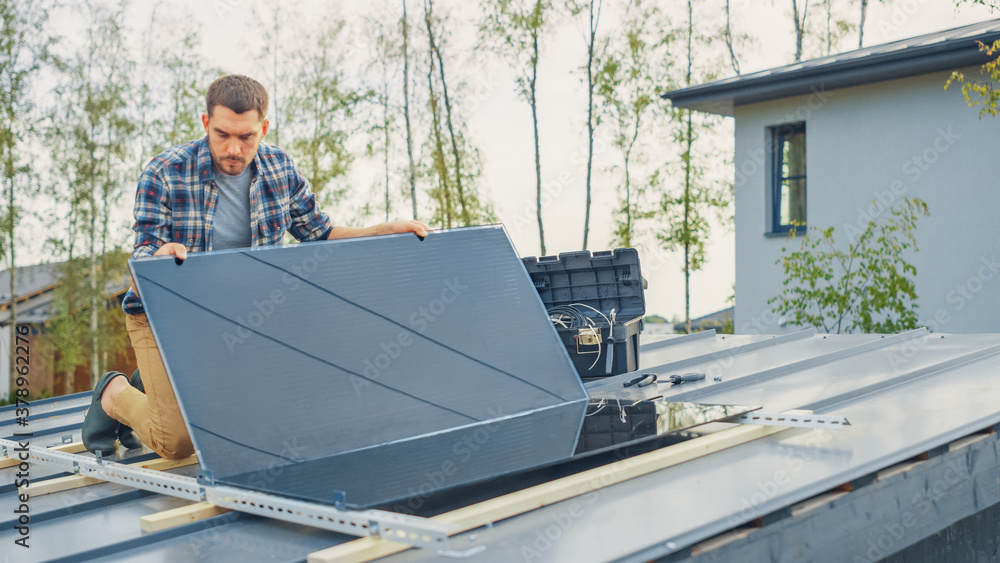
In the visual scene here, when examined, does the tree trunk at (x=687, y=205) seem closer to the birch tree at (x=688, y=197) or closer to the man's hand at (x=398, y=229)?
the birch tree at (x=688, y=197)

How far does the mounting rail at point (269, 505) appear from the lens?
174 centimetres

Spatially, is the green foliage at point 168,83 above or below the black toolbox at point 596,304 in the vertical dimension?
above

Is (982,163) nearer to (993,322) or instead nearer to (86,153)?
(993,322)

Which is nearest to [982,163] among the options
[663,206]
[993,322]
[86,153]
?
[993,322]

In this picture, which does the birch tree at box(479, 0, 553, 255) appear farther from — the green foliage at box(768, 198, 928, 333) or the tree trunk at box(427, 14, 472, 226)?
the green foliage at box(768, 198, 928, 333)

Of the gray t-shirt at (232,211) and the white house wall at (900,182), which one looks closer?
the gray t-shirt at (232,211)

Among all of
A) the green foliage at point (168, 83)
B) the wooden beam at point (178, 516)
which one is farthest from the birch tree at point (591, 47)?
the wooden beam at point (178, 516)

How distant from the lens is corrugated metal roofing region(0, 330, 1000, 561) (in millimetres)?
1970

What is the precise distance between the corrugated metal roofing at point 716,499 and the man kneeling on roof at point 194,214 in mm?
295

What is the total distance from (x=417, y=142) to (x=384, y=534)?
49.5 ft

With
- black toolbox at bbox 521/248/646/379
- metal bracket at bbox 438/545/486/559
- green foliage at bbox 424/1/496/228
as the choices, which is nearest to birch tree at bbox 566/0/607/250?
green foliage at bbox 424/1/496/228

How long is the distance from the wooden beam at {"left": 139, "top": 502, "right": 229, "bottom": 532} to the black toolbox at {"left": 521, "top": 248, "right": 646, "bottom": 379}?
8.83 ft

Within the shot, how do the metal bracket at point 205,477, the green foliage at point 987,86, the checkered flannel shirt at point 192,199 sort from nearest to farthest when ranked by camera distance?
the metal bracket at point 205,477, the checkered flannel shirt at point 192,199, the green foliage at point 987,86

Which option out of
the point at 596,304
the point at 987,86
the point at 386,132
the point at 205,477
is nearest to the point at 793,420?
the point at 205,477
